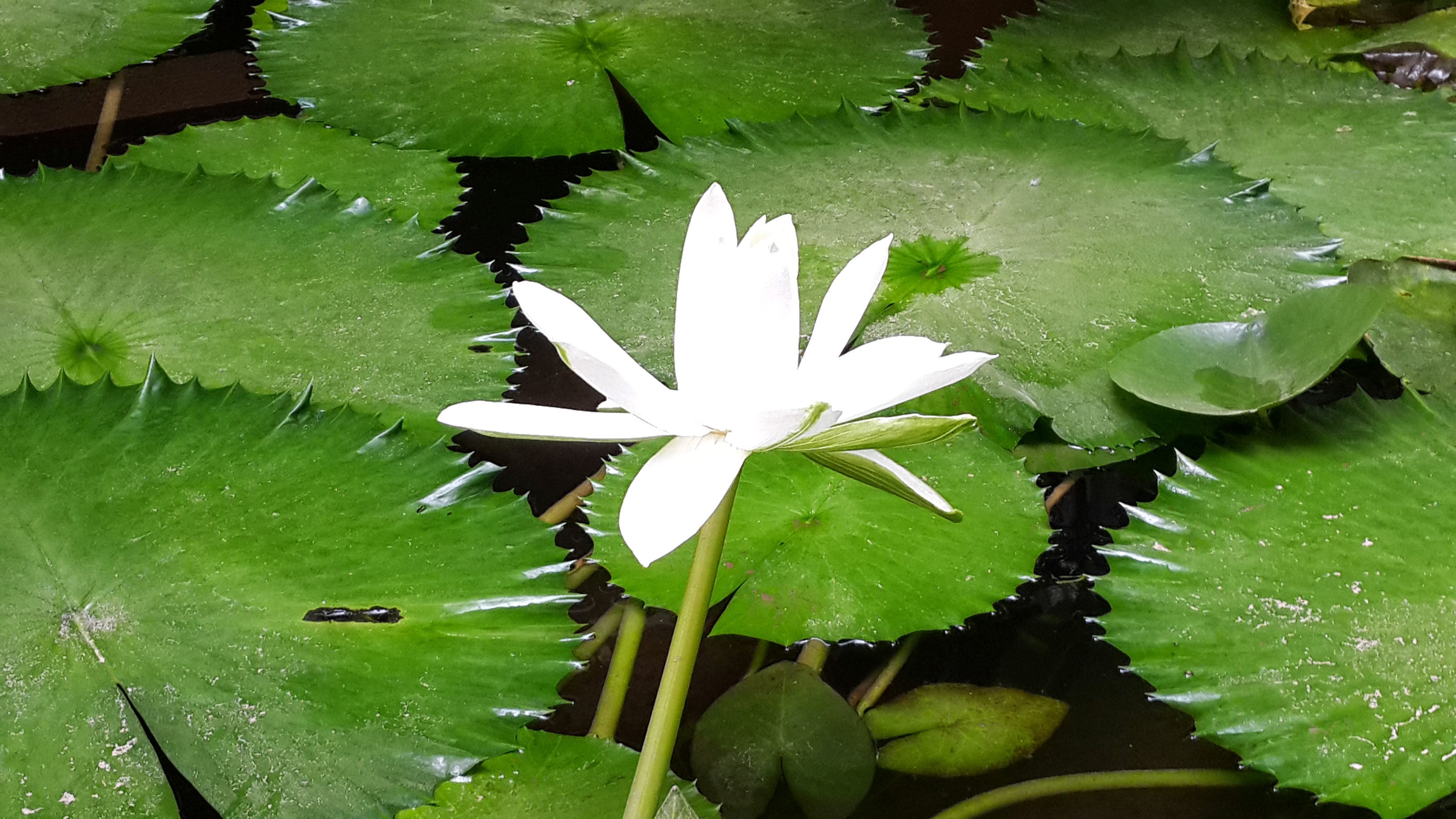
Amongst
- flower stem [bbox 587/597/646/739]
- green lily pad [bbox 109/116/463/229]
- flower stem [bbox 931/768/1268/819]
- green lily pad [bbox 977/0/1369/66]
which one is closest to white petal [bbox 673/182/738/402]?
flower stem [bbox 587/597/646/739]

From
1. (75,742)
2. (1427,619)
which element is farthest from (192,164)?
(1427,619)

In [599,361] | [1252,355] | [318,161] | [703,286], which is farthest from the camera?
[318,161]

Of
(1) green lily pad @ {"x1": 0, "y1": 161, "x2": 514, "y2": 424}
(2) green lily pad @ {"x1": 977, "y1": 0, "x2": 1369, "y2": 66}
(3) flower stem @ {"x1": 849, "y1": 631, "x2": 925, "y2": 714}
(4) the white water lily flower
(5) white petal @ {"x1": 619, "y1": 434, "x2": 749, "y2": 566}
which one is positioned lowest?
(3) flower stem @ {"x1": 849, "y1": 631, "x2": 925, "y2": 714}

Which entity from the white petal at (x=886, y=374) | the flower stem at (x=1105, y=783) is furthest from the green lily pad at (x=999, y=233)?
the white petal at (x=886, y=374)

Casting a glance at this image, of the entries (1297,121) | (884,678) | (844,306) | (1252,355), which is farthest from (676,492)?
(1297,121)

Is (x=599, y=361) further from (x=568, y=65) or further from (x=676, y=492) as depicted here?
(x=568, y=65)

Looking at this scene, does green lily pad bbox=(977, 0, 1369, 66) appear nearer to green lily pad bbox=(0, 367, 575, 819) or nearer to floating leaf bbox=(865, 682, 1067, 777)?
floating leaf bbox=(865, 682, 1067, 777)

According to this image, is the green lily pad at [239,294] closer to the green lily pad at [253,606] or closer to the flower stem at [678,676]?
the green lily pad at [253,606]
